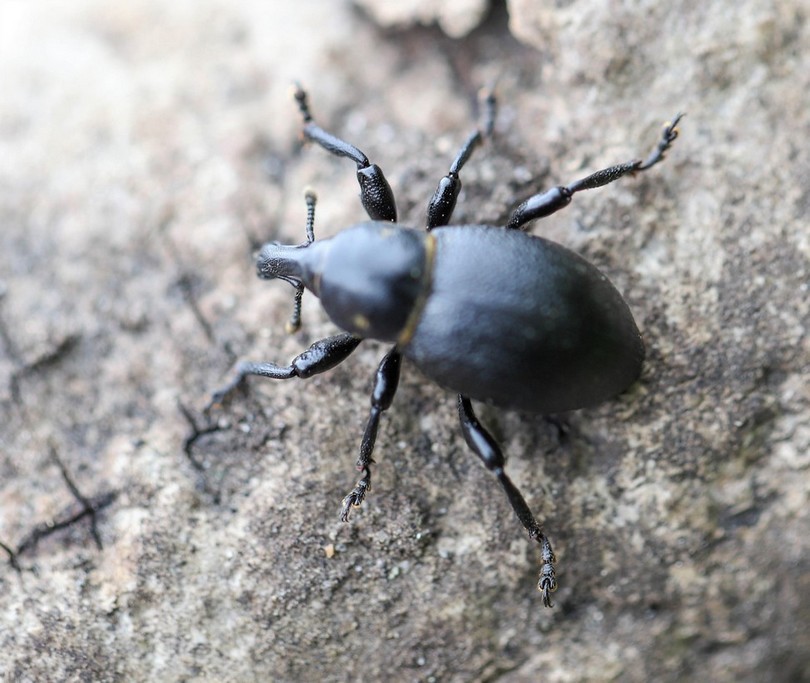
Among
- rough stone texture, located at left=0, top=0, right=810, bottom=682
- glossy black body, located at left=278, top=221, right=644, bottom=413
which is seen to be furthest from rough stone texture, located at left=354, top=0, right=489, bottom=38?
glossy black body, located at left=278, top=221, right=644, bottom=413

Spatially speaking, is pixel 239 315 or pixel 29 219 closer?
pixel 239 315

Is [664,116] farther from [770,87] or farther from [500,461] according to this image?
[500,461]

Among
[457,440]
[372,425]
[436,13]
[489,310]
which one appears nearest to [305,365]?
[372,425]

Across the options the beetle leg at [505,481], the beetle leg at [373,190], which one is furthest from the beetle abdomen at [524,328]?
the beetle leg at [373,190]

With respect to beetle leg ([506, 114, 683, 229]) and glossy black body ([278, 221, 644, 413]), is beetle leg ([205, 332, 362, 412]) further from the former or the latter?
beetle leg ([506, 114, 683, 229])

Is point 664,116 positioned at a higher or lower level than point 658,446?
higher

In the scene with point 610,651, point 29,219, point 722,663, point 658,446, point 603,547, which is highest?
point 29,219

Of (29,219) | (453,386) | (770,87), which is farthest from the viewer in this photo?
(29,219)

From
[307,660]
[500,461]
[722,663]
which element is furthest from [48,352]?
[722,663]
